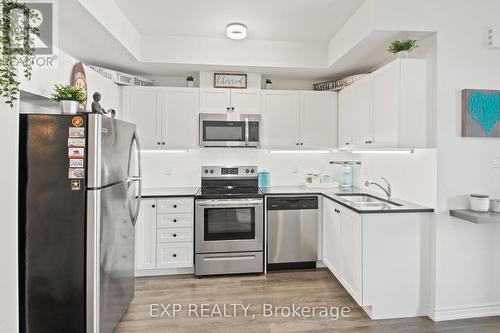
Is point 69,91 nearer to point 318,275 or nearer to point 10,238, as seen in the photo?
point 10,238

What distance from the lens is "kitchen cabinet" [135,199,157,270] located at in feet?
10.5

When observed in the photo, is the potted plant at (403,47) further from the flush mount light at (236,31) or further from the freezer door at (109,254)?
the freezer door at (109,254)

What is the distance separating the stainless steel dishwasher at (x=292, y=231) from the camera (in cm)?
335

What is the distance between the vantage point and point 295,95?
3.76m

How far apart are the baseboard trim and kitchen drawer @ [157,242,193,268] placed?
8.19 ft

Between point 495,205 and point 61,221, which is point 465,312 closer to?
point 495,205

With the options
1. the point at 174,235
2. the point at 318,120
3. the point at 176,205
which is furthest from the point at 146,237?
the point at 318,120

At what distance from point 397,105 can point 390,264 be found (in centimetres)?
143

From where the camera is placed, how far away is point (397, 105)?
2480 mm

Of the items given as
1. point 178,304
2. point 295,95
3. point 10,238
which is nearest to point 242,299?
point 178,304

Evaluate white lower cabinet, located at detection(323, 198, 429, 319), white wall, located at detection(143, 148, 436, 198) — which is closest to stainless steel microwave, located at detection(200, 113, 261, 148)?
white wall, located at detection(143, 148, 436, 198)

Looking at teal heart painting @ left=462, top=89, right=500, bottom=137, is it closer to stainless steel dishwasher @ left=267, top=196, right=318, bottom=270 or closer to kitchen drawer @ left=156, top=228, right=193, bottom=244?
stainless steel dishwasher @ left=267, top=196, right=318, bottom=270

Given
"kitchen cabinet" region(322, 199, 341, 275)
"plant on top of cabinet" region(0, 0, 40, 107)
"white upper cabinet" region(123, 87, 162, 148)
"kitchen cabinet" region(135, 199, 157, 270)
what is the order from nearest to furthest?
"plant on top of cabinet" region(0, 0, 40, 107) → "kitchen cabinet" region(322, 199, 341, 275) → "kitchen cabinet" region(135, 199, 157, 270) → "white upper cabinet" region(123, 87, 162, 148)

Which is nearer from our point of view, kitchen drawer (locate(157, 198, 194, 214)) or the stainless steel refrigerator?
the stainless steel refrigerator
